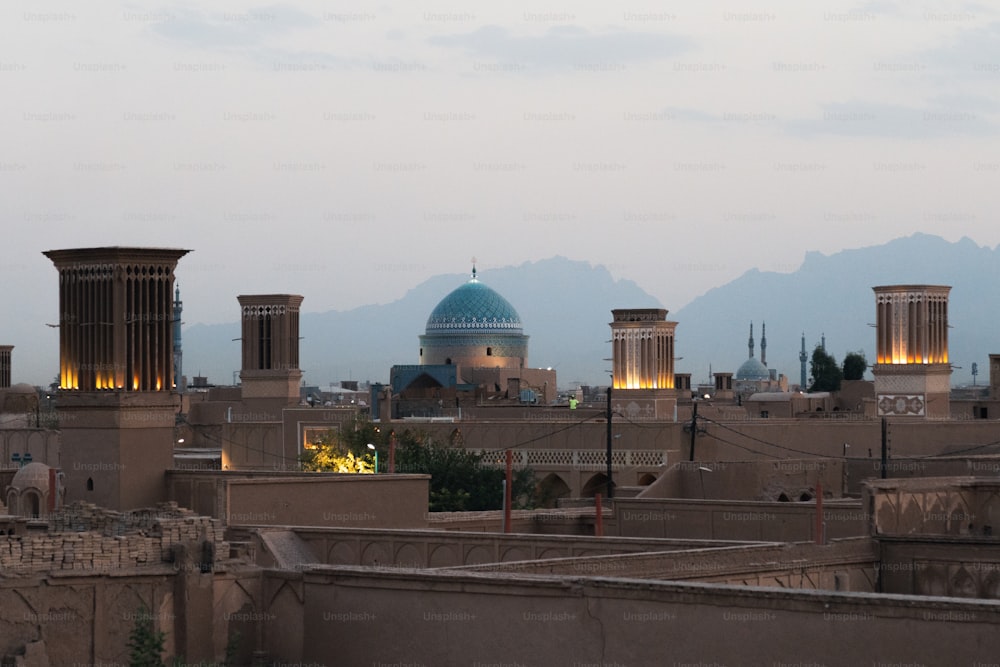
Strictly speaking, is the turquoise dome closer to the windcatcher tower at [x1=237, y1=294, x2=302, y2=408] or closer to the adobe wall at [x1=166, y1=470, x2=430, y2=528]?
the windcatcher tower at [x1=237, y1=294, x2=302, y2=408]

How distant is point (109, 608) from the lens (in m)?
15.8

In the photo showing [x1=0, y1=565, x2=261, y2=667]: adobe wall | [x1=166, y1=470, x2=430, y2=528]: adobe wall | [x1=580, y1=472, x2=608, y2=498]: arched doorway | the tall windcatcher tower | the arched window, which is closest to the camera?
[x1=0, y1=565, x2=261, y2=667]: adobe wall

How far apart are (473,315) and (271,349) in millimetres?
37431

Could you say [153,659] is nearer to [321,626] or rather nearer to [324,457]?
[321,626]

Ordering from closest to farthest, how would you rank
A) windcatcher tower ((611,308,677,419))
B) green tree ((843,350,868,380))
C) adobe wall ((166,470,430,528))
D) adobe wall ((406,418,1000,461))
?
1. adobe wall ((166,470,430,528))
2. adobe wall ((406,418,1000,461))
3. windcatcher tower ((611,308,677,419))
4. green tree ((843,350,868,380))

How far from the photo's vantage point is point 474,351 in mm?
86500

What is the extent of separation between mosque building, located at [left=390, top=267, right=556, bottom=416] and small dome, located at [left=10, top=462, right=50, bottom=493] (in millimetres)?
44960

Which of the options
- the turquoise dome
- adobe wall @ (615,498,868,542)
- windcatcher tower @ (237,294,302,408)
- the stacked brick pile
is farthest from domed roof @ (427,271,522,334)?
the stacked brick pile

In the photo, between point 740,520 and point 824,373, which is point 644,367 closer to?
point 740,520

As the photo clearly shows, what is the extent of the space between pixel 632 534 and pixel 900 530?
22.4ft

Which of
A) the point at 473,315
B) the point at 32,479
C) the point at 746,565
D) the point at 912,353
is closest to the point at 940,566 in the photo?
the point at 746,565

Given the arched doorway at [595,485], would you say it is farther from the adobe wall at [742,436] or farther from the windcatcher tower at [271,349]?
the windcatcher tower at [271,349]

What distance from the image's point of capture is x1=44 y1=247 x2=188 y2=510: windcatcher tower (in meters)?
28.3

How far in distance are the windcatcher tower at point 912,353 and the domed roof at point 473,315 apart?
128ft
